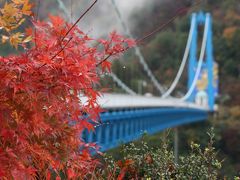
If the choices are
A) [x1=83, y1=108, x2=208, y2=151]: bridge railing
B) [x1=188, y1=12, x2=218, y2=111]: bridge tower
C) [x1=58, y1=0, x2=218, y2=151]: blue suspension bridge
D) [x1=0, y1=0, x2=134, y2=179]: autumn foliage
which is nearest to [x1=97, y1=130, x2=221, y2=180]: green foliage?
[x1=58, y1=0, x2=218, y2=151]: blue suspension bridge

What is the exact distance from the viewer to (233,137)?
3959cm

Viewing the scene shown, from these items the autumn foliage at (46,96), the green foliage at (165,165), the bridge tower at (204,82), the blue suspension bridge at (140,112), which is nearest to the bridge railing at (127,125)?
the blue suspension bridge at (140,112)

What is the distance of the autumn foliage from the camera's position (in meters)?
2.45

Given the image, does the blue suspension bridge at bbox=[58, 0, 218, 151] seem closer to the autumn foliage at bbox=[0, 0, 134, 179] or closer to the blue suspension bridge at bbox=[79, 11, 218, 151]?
the blue suspension bridge at bbox=[79, 11, 218, 151]

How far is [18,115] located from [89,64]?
17.7 inches

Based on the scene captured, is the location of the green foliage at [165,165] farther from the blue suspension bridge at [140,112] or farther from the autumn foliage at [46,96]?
the autumn foliage at [46,96]

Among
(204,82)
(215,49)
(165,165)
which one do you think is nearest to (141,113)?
(165,165)

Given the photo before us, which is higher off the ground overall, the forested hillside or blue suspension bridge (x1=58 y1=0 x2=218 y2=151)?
the forested hillside

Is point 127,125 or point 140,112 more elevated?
point 140,112

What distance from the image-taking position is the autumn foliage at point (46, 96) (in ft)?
8.04

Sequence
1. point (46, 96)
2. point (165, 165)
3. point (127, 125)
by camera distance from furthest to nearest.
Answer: point (127, 125) → point (165, 165) → point (46, 96)

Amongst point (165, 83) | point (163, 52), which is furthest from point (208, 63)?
point (163, 52)

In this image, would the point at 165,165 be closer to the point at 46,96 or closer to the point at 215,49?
→ the point at 46,96

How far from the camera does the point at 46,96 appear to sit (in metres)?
2.52
